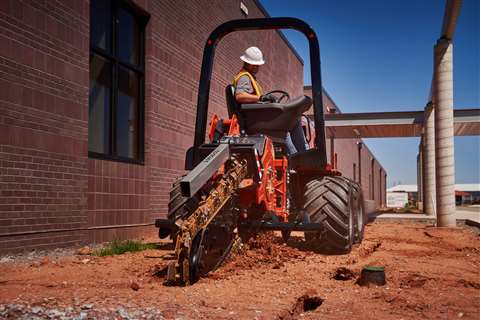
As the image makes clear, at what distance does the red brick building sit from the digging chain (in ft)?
10.2

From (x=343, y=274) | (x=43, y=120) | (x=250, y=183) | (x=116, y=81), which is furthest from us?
(x=116, y=81)

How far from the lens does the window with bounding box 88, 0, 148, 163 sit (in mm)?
9914

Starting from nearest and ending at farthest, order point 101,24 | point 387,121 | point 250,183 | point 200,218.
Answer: point 200,218 → point 250,183 → point 101,24 → point 387,121

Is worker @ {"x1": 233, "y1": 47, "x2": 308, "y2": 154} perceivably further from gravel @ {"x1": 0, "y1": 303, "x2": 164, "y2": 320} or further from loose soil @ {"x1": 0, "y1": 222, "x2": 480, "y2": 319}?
gravel @ {"x1": 0, "y1": 303, "x2": 164, "y2": 320}

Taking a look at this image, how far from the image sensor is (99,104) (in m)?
10.1

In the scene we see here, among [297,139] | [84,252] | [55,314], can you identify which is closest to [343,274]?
[297,139]

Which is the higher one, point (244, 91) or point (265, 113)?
point (244, 91)

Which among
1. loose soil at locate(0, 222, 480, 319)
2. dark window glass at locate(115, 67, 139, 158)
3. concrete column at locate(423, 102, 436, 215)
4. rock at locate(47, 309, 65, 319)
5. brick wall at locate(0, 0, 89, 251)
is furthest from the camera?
concrete column at locate(423, 102, 436, 215)

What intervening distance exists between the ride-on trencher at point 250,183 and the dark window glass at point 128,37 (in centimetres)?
422

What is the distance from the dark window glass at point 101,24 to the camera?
390 inches

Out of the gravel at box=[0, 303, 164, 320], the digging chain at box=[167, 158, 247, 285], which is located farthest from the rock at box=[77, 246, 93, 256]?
the gravel at box=[0, 303, 164, 320]

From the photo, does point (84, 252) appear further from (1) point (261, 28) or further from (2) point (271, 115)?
(1) point (261, 28)

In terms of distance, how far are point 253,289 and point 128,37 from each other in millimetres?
7595

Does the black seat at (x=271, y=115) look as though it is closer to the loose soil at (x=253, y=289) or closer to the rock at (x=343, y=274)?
the loose soil at (x=253, y=289)
